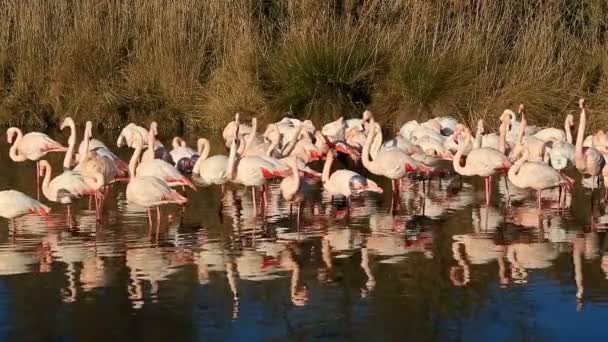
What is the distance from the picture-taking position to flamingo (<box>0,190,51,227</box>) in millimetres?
10812

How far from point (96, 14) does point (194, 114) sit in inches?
98.7

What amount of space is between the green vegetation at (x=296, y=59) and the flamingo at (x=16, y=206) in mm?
7962

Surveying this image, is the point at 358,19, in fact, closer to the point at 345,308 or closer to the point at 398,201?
the point at 398,201

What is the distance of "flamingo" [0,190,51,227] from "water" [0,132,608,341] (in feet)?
0.68

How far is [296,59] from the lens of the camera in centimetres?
1852

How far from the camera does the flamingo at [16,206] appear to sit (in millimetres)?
10812

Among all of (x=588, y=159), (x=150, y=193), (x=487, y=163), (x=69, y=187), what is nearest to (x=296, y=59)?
(x=487, y=163)

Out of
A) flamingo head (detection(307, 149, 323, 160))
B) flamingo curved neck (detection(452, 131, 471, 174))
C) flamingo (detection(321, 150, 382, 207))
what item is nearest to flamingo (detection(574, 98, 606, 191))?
flamingo curved neck (detection(452, 131, 471, 174))

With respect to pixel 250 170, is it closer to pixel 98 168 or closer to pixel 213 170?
pixel 213 170

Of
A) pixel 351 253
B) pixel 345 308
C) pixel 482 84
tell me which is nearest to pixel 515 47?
pixel 482 84

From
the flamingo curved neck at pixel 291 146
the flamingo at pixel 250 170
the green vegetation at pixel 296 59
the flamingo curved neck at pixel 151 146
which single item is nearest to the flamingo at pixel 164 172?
the flamingo at pixel 250 170

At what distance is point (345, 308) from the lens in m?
8.23

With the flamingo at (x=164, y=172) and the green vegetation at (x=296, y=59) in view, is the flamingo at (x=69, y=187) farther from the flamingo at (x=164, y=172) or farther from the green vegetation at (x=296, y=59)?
the green vegetation at (x=296, y=59)

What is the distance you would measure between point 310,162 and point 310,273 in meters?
6.34
